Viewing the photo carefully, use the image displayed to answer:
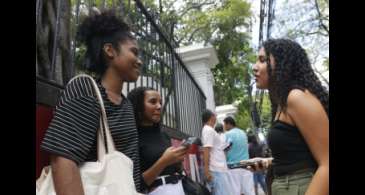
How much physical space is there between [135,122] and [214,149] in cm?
374

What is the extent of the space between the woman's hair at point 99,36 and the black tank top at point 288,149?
89cm

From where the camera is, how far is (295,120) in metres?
1.59

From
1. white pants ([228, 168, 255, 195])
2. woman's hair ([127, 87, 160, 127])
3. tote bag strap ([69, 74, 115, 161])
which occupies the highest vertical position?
woman's hair ([127, 87, 160, 127])

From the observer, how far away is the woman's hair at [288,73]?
67.9 inches

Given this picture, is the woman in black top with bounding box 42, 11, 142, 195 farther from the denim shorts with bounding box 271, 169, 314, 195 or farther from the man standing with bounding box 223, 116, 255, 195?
the man standing with bounding box 223, 116, 255, 195

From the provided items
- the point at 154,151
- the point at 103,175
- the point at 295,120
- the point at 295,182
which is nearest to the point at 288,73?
the point at 295,120

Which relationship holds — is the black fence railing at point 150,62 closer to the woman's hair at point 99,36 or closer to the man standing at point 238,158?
the woman's hair at point 99,36

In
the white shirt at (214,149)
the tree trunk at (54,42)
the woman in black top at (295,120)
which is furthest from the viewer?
the white shirt at (214,149)

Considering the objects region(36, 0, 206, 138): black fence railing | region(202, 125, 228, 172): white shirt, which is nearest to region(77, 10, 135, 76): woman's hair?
region(36, 0, 206, 138): black fence railing

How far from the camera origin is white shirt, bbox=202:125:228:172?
209 inches

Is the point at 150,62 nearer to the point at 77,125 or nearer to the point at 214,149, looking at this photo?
the point at 214,149

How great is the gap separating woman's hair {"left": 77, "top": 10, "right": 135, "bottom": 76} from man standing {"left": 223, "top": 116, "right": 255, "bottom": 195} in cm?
415

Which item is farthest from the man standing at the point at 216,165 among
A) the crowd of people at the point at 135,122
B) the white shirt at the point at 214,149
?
the crowd of people at the point at 135,122
